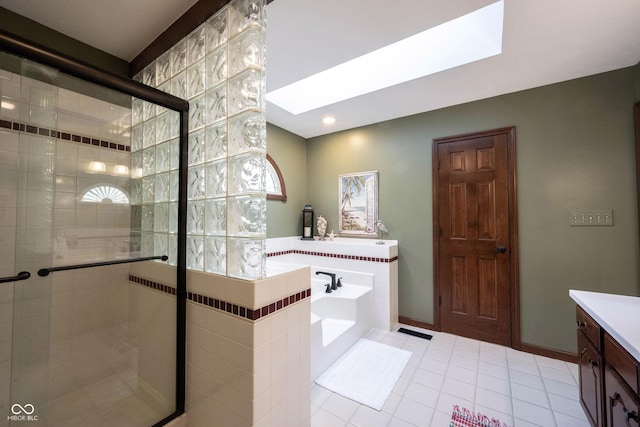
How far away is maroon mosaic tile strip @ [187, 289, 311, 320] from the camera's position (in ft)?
3.54

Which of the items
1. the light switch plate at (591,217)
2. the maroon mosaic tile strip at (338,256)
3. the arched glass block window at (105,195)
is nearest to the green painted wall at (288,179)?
the maroon mosaic tile strip at (338,256)

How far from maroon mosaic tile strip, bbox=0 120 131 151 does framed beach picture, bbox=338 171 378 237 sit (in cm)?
232

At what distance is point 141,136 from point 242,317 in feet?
4.78

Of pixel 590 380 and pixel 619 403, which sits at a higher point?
pixel 619 403

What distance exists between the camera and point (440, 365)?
6.71 ft

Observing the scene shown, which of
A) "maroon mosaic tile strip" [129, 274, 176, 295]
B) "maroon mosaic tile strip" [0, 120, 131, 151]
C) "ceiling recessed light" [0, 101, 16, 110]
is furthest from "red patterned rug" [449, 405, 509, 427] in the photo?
"ceiling recessed light" [0, 101, 16, 110]

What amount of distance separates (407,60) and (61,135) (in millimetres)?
2574

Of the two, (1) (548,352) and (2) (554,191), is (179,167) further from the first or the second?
(1) (548,352)

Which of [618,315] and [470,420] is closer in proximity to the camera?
[618,315]

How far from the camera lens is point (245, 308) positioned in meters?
1.09

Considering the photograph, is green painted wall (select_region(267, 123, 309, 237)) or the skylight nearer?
the skylight

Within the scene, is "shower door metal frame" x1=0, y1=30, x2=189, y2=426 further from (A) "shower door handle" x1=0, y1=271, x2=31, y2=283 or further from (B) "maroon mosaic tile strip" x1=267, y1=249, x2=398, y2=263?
(B) "maroon mosaic tile strip" x1=267, y1=249, x2=398, y2=263

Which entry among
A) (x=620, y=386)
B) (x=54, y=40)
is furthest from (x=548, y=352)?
(x=54, y=40)

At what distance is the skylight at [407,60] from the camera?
1.76 m
